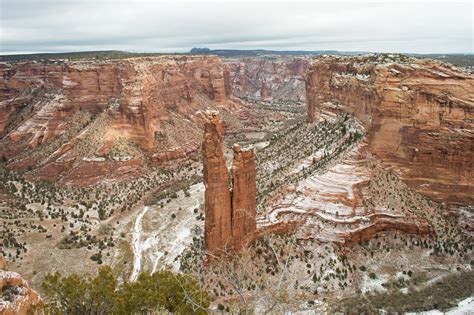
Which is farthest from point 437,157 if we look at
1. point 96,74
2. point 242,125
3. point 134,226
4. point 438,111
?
point 242,125

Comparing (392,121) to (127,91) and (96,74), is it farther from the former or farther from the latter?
(96,74)

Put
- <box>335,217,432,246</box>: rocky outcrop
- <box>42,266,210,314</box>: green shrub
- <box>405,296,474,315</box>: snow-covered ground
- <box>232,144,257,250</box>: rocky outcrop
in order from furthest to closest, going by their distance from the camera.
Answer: <box>335,217,432,246</box>: rocky outcrop < <box>232,144,257,250</box>: rocky outcrop < <box>405,296,474,315</box>: snow-covered ground < <box>42,266,210,314</box>: green shrub

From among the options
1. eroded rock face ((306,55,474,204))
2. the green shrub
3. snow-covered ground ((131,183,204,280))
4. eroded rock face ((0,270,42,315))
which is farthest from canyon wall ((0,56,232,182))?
eroded rock face ((0,270,42,315))

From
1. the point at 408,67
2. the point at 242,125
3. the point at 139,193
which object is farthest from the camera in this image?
the point at 242,125

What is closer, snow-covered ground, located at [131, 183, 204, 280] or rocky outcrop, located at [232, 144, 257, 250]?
rocky outcrop, located at [232, 144, 257, 250]

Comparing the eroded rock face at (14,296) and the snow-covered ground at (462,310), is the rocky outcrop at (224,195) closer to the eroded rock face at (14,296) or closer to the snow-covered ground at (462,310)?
the snow-covered ground at (462,310)

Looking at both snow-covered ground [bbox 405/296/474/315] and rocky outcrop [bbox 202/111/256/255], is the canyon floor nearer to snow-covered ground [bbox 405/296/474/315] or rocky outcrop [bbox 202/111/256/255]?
snow-covered ground [bbox 405/296/474/315]

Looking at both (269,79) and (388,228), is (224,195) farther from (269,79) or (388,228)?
(269,79)
